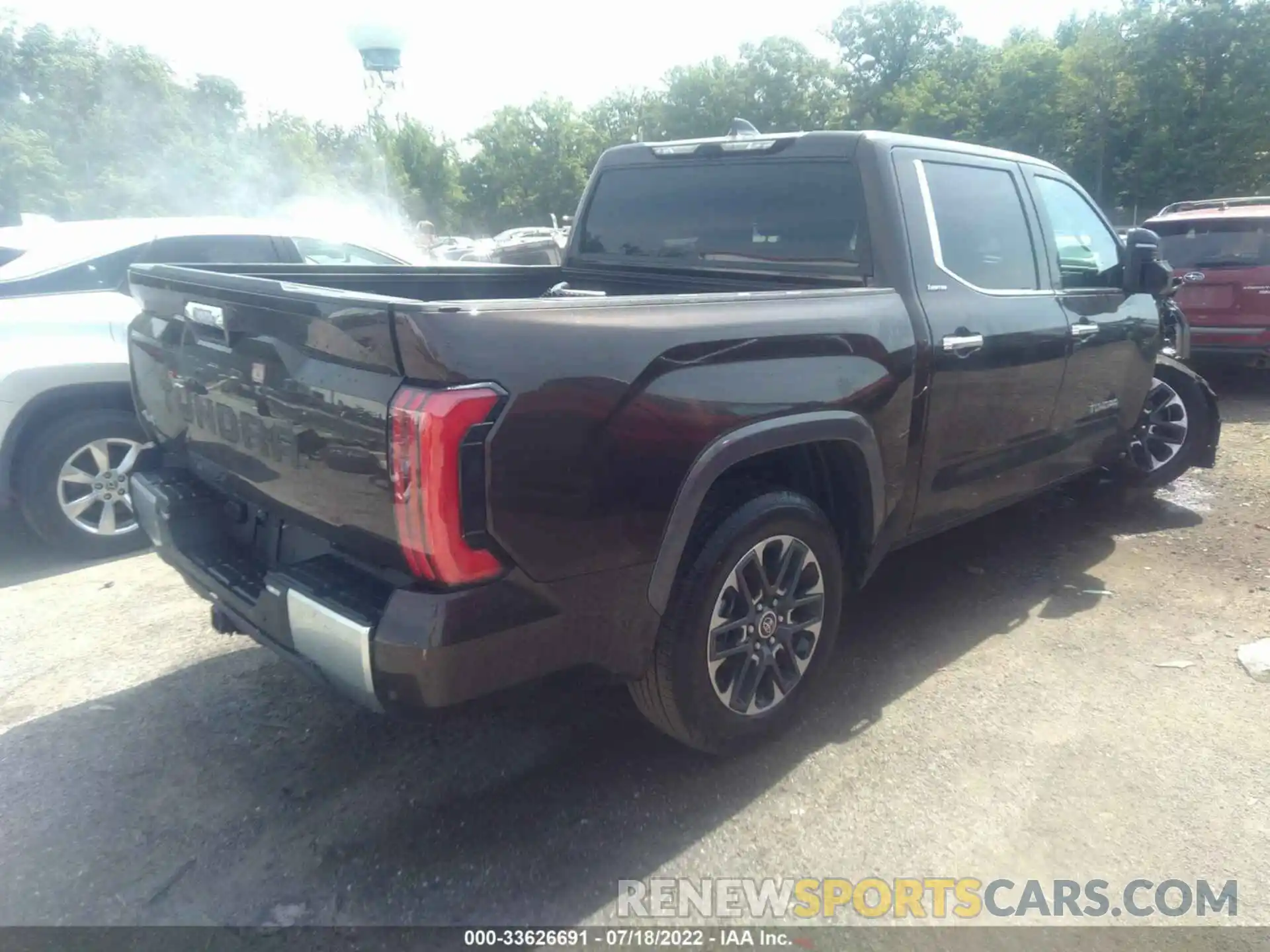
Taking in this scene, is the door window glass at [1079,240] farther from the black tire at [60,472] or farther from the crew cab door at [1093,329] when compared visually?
the black tire at [60,472]

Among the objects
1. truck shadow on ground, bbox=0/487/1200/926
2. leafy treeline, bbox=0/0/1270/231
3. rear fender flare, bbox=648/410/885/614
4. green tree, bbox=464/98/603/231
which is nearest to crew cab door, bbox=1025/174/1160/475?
truck shadow on ground, bbox=0/487/1200/926

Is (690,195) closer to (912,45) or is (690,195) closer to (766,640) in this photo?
(766,640)

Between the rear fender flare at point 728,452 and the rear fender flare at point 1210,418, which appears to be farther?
the rear fender flare at point 1210,418

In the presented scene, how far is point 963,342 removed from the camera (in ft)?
11.6

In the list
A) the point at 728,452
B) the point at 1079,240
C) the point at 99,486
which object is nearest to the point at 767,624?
the point at 728,452

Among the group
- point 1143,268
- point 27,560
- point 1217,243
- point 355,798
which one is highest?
point 1143,268

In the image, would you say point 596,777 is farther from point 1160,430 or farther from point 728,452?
point 1160,430

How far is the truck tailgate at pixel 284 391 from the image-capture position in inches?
86.1

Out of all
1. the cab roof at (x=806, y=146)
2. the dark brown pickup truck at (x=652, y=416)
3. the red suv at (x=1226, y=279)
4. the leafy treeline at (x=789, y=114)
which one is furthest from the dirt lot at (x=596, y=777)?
the leafy treeline at (x=789, y=114)

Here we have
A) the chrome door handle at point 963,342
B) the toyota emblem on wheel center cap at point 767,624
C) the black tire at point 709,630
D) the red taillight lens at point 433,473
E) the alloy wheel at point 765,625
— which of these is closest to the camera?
the red taillight lens at point 433,473

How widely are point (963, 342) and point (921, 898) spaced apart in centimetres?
199

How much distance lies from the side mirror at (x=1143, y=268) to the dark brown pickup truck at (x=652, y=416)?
0.01m

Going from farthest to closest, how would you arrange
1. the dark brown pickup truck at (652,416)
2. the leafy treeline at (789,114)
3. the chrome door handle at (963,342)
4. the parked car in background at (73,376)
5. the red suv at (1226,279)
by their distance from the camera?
the leafy treeline at (789,114)
the red suv at (1226,279)
the parked car in background at (73,376)
the chrome door handle at (963,342)
the dark brown pickup truck at (652,416)

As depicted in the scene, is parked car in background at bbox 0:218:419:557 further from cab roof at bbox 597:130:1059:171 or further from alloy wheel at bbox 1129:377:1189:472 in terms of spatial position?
alloy wheel at bbox 1129:377:1189:472
